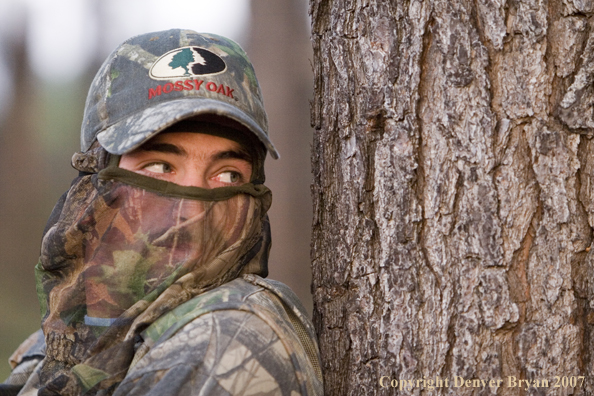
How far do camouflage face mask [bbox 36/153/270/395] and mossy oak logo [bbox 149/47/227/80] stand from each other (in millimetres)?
348

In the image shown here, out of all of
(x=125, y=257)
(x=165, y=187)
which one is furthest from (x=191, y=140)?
(x=125, y=257)

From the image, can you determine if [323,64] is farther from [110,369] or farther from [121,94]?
[110,369]

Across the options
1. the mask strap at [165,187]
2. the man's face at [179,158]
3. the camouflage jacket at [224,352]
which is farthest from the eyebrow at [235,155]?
the camouflage jacket at [224,352]

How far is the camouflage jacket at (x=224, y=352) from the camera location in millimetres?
1586

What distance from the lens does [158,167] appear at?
198cm

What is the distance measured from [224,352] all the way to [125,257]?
1.60ft

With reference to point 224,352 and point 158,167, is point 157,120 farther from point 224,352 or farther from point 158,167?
point 224,352

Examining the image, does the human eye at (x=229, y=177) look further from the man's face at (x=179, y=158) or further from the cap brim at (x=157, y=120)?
the cap brim at (x=157, y=120)

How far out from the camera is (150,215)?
6.30 ft

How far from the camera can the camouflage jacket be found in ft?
5.20

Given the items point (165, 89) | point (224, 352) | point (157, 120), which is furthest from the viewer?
point (165, 89)

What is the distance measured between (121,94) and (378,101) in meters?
0.84

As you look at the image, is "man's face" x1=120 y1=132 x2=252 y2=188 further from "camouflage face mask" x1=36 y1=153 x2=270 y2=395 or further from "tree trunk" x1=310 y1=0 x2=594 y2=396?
"tree trunk" x1=310 y1=0 x2=594 y2=396

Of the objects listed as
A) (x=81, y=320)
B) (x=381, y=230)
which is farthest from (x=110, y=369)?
(x=381, y=230)
